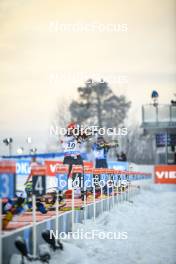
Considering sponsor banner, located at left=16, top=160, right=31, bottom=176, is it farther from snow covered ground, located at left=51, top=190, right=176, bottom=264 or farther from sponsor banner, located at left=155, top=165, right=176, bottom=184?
snow covered ground, located at left=51, top=190, right=176, bottom=264

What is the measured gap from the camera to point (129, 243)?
215 inches

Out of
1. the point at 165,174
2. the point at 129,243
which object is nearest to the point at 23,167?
the point at 165,174

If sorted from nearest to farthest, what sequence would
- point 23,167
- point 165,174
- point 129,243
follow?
point 129,243 → point 165,174 → point 23,167

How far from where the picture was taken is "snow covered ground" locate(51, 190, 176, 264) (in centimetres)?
473

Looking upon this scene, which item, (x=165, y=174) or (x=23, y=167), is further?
(x=23, y=167)

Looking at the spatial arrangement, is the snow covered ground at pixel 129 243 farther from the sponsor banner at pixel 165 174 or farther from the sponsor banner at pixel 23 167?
the sponsor banner at pixel 23 167

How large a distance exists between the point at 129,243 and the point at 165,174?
8600 millimetres

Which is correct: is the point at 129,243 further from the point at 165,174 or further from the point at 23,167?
the point at 23,167

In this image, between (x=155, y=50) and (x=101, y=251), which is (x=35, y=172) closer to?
(x=101, y=251)

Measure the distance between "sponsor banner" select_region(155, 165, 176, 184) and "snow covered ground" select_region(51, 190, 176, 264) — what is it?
5.06 meters

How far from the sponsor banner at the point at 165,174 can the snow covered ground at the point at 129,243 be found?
5.06 m

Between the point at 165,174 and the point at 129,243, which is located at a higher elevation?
the point at 165,174

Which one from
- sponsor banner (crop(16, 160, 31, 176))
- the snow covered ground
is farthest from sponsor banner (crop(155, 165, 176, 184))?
the snow covered ground

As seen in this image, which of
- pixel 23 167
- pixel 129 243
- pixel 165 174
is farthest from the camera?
pixel 23 167
